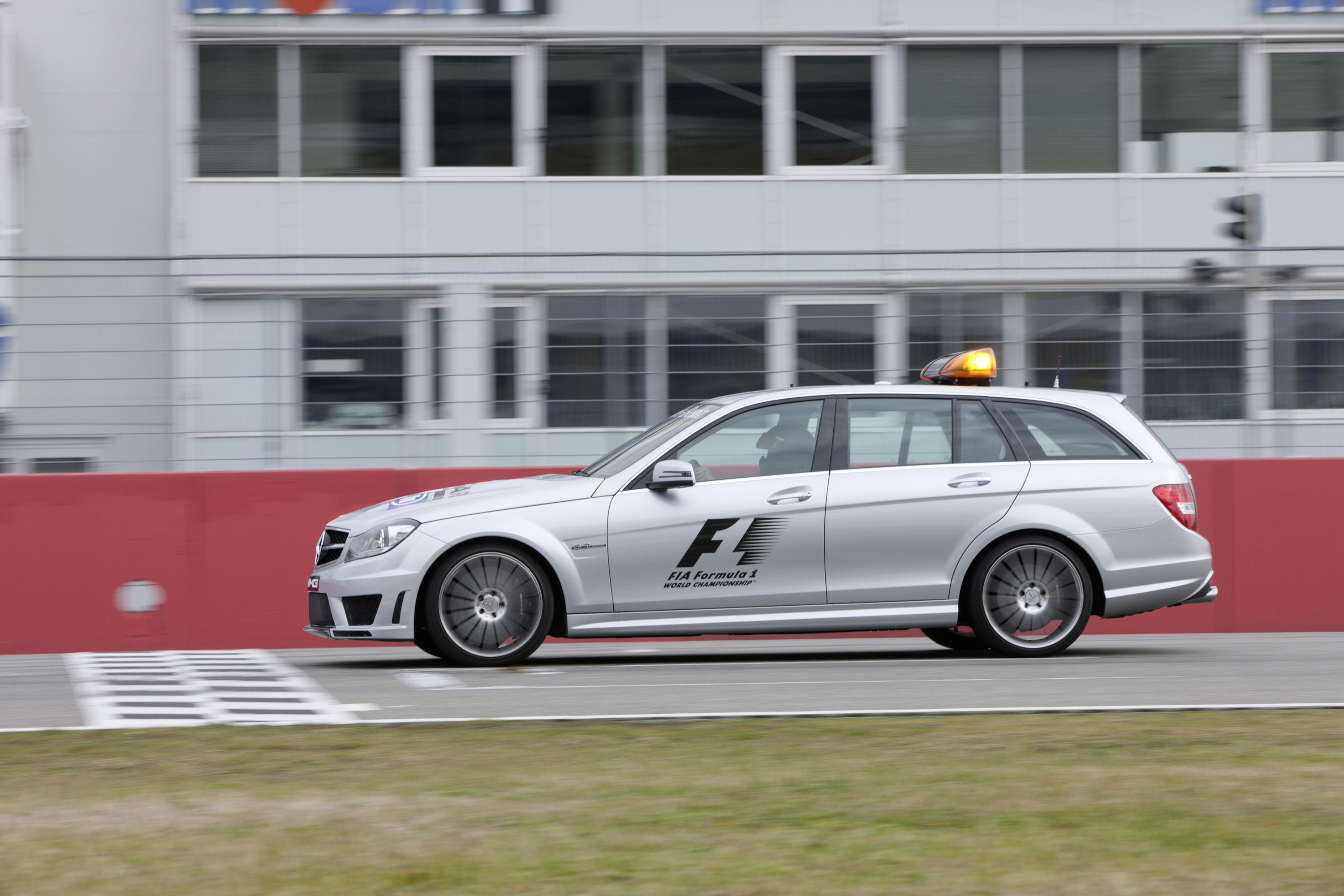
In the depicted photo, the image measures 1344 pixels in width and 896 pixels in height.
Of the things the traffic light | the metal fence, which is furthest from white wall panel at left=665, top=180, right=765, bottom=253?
the traffic light

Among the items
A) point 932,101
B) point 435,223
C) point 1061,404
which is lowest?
point 1061,404

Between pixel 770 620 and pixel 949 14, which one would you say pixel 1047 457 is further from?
pixel 949 14

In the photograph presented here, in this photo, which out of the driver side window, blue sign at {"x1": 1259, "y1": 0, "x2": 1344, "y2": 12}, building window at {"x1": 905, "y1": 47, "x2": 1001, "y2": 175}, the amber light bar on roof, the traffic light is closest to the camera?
the driver side window

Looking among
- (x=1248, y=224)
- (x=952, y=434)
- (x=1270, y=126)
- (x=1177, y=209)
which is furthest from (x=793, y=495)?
(x=1270, y=126)

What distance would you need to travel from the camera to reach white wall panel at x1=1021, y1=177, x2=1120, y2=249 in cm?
2111

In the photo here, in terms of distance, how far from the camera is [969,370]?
10227 millimetres

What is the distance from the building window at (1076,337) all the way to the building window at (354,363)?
13.6 feet

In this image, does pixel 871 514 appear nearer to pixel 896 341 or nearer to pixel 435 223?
pixel 896 341

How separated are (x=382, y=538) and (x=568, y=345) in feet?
9.11

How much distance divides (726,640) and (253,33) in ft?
38.2

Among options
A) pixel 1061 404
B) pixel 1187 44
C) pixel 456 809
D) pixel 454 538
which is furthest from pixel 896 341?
pixel 1187 44

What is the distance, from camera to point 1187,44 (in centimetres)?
2133

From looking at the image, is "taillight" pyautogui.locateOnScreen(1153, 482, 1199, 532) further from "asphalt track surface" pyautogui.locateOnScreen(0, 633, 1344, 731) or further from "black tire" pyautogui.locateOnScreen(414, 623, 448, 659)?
"black tire" pyautogui.locateOnScreen(414, 623, 448, 659)

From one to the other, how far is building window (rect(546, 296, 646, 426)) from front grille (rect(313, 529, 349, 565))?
2423 millimetres
